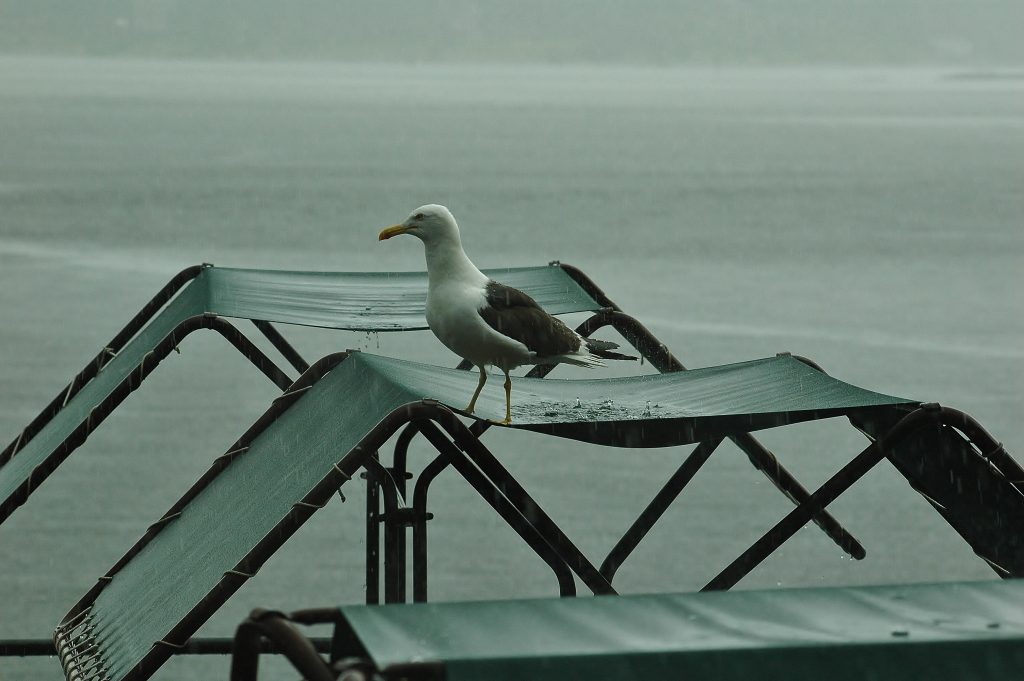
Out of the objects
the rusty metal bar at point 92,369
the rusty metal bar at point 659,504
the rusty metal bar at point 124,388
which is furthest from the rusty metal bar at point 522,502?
the rusty metal bar at point 92,369

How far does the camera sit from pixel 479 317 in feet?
11.6

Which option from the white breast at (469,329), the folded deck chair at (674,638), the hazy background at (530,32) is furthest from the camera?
the hazy background at (530,32)

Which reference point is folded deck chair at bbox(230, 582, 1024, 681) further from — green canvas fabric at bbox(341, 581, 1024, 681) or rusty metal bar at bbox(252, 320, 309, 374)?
rusty metal bar at bbox(252, 320, 309, 374)

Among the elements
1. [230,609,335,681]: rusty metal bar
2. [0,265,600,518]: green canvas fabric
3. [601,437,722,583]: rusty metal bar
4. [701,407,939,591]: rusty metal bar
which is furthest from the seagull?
[230,609,335,681]: rusty metal bar

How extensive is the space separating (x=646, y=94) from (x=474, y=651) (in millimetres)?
66364

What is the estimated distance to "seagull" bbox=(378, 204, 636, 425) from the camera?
354cm

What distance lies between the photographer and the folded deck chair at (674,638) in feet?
6.27

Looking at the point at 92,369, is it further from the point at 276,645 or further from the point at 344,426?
the point at 276,645

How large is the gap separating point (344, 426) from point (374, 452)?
0.29 feet

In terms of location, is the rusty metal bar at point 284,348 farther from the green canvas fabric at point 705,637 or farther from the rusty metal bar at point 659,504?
the green canvas fabric at point 705,637

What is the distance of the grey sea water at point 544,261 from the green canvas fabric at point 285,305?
0.79m

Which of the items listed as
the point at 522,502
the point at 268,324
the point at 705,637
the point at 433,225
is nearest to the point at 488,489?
the point at 522,502

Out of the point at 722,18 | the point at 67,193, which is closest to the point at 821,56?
the point at 722,18

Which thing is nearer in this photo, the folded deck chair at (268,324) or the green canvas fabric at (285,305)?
the folded deck chair at (268,324)
